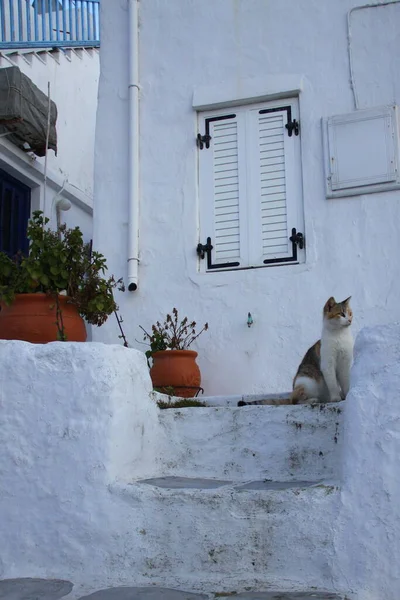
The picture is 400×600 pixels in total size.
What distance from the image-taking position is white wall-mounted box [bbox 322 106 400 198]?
6152 millimetres

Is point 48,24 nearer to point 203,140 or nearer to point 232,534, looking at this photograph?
point 203,140

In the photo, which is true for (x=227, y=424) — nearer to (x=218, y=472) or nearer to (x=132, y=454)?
(x=218, y=472)

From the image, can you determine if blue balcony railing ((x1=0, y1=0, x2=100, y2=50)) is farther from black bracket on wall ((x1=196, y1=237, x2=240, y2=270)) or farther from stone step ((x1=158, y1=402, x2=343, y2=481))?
stone step ((x1=158, y1=402, x2=343, y2=481))

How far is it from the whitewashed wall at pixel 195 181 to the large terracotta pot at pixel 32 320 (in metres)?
1.84

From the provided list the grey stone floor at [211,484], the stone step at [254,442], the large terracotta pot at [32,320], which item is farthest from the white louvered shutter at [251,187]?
the grey stone floor at [211,484]

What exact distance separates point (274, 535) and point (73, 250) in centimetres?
245

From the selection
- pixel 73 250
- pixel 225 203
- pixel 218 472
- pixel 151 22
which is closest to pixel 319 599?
pixel 218 472

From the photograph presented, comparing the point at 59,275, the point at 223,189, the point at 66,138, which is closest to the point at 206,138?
the point at 223,189

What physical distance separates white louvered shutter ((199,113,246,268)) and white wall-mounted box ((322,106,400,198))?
85cm

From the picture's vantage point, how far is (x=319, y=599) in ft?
9.58

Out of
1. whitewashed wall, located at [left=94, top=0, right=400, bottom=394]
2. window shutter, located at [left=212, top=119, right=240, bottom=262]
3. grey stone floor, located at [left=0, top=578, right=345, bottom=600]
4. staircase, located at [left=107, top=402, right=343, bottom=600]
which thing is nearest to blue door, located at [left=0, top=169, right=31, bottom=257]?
whitewashed wall, located at [left=94, top=0, right=400, bottom=394]

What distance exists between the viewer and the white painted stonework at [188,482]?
10.4ft

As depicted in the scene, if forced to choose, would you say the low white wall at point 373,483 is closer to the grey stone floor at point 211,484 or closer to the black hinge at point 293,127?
the grey stone floor at point 211,484

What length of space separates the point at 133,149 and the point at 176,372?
7.71 ft
